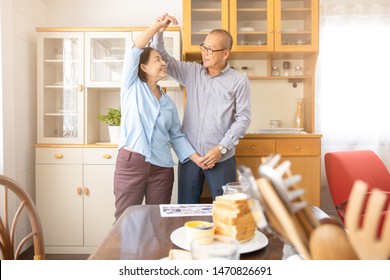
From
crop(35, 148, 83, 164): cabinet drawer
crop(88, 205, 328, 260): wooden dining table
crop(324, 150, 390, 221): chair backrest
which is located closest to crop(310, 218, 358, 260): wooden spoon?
crop(88, 205, 328, 260): wooden dining table

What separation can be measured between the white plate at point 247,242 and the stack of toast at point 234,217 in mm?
17

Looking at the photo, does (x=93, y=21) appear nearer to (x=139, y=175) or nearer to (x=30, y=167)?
(x=30, y=167)

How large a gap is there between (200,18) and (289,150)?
126 centimetres

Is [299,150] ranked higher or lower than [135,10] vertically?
lower

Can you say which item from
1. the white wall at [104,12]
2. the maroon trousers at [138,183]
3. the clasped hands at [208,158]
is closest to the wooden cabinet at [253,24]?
the white wall at [104,12]

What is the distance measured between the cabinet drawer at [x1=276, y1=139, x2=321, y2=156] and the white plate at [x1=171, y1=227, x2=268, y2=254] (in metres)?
1.91

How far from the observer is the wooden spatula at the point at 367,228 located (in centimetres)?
33

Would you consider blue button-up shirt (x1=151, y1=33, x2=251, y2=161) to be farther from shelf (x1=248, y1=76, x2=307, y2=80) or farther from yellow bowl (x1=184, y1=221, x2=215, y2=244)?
yellow bowl (x1=184, y1=221, x2=215, y2=244)

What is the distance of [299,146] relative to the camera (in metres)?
2.80

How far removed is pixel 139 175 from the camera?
1.86 metres

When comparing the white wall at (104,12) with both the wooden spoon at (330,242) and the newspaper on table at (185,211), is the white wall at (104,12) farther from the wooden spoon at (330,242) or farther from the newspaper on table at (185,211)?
the wooden spoon at (330,242)

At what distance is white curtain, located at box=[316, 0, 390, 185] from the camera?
3189 millimetres

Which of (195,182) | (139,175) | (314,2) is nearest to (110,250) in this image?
(139,175)
